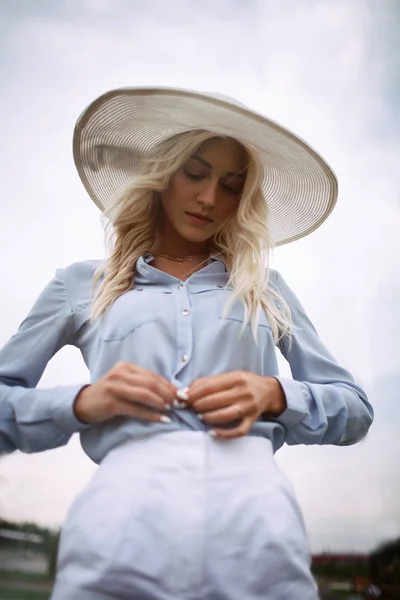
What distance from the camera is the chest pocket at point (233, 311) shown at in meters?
0.71

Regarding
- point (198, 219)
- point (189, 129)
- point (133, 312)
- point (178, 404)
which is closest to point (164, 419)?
point (178, 404)

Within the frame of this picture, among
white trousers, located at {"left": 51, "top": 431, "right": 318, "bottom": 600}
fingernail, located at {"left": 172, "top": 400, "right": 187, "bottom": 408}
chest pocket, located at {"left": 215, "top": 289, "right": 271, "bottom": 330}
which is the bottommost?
white trousers, located at {"left": 51, "top": 431, "right": 318, "bottom": 600}

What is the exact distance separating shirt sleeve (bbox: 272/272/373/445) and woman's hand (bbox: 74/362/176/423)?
151mm

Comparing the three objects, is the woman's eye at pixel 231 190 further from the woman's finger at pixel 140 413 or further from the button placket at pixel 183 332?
the woman's finger at pixel 140 413

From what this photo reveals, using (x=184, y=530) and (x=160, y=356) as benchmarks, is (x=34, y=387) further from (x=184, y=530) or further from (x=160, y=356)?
(x=184, y=530)

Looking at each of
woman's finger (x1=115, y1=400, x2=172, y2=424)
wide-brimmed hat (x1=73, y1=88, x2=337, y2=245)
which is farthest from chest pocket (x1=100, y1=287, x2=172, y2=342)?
wide-brimmed hat (x1=73, y1=88, x2=337, y2=245)

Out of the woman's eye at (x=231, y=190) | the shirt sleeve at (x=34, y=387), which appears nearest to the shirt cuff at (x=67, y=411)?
the shirt sleeve at (x=34, y=387)

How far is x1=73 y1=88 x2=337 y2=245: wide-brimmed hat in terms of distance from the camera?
0.75 metres

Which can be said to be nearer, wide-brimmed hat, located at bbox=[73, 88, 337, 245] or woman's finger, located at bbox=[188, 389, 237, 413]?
woman's finger, located at bbox=[188, 389, 237, 413]

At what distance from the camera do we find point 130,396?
60 cm

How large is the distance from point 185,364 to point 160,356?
0.10 feet

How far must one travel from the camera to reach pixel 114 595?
1.75 ft

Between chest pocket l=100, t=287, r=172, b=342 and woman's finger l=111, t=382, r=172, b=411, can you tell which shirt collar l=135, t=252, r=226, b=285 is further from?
woman's finger l=111, t=382, r=172, b=411

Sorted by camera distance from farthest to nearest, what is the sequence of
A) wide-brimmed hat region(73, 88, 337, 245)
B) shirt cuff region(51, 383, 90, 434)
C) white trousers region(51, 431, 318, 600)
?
wide-brimmed hat region(73, 88, 337, 245)
shirt cuff region(51, 383, 90, 434)
white trousers region(51, 431, 318, 600)
